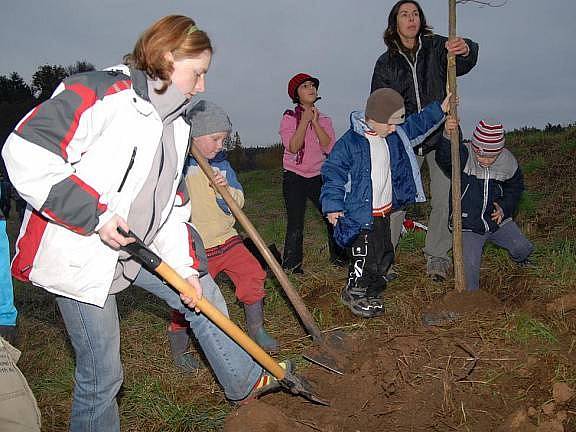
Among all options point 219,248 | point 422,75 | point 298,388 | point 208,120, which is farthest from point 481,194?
point 298,388

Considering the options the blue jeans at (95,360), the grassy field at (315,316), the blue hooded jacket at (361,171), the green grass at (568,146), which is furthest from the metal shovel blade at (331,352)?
the green grass at (568,146)

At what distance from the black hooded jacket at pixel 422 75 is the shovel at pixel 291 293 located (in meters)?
2.07

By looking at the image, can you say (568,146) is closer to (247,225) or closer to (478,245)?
(478,245)

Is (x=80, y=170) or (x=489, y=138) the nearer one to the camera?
(x=80, y=170)

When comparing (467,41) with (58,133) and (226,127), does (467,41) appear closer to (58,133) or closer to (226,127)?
(226,127)

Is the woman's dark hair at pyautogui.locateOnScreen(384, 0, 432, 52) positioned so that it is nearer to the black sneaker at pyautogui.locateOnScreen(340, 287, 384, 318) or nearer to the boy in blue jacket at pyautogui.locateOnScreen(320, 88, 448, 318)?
the boy in blue jacket at pyautogui.locateOnScreen(320, 88, 448, 318)

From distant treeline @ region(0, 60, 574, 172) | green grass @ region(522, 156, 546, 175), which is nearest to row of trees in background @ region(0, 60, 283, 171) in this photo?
distant treeline @ region(0, 60, 574, 172)

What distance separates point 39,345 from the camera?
5035mm

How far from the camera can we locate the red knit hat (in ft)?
19.8

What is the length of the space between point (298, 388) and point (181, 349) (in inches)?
52.6

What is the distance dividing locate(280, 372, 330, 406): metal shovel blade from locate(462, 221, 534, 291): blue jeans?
2.03 metres

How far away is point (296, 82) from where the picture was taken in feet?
19.8

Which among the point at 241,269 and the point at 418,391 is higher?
the point at 241,269

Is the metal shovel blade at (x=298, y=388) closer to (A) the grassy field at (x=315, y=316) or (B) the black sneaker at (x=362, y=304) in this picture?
(A) the grassy field at (x=315, y=316)
